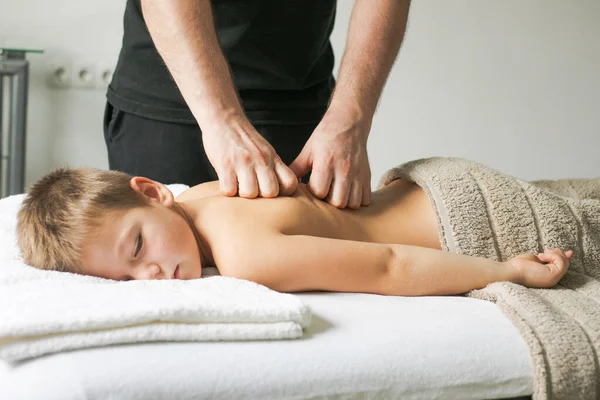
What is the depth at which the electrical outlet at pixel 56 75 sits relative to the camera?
286cm

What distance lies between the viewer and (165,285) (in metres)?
0.99

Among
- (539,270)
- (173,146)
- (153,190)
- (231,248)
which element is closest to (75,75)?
(173,146)

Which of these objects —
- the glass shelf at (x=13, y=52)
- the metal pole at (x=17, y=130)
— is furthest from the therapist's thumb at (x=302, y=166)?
the glass shelf at (x=13, y=52)

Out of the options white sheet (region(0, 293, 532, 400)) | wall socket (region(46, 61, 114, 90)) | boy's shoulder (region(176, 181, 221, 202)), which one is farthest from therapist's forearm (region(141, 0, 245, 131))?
wall socket (region(46, 61, 114, 90))

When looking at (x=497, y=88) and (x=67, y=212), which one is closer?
(x=67, y=212)

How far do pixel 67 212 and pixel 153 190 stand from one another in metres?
0.17

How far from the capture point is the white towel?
840mm

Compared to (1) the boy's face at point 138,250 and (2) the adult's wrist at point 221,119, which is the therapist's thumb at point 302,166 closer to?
(2) the adult's wrist at point 221,119

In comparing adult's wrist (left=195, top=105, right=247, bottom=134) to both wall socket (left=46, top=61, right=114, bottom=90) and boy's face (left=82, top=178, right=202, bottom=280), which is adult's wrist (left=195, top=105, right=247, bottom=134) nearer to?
boy's face (left=82, top=178, right=202, bottom=280)

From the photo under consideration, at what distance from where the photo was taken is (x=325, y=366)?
0.87 metres

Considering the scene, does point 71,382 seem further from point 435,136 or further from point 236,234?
point 435,136

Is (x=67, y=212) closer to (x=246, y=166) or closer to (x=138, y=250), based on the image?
(x=138, y=250)

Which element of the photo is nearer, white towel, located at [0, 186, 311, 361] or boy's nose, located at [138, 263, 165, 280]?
white towel, located at [0, 186, 311, 361]

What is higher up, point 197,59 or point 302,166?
point 197,59
